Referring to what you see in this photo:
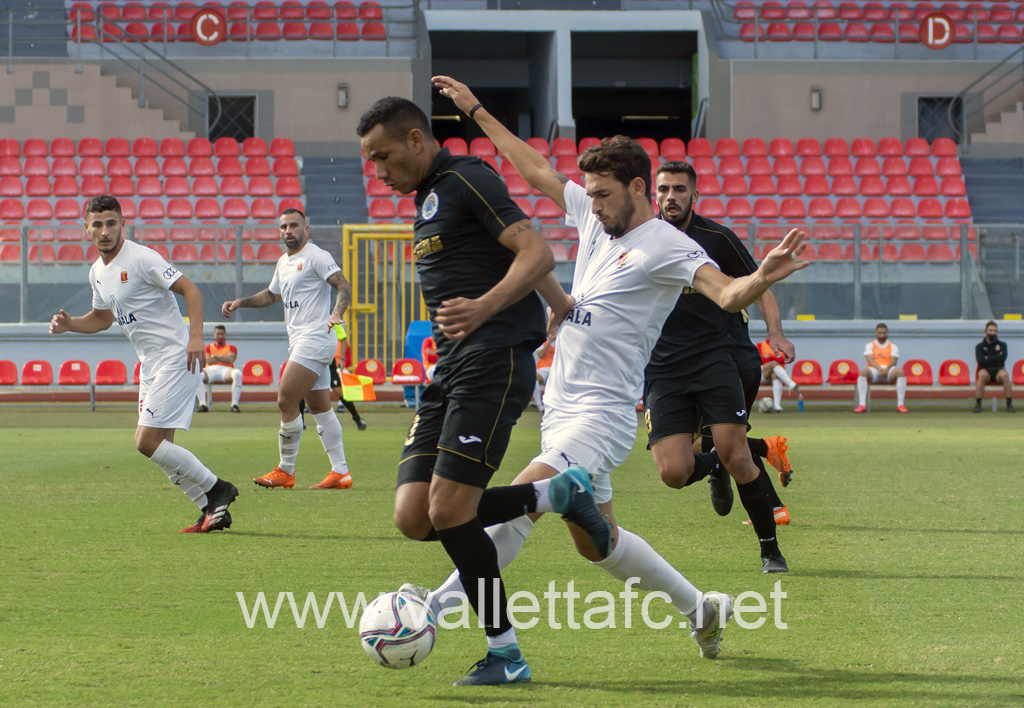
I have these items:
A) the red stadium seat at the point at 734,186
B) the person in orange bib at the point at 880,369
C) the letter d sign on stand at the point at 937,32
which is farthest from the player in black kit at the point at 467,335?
the letter d sign on stand at the point at 937,32

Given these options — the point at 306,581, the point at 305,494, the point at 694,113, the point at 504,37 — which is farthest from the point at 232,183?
the point at 306,581

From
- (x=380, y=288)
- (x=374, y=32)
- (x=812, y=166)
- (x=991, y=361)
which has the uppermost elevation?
(x=374, y=32)

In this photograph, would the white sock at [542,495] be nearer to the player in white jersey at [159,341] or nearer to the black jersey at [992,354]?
the player in white jersey at [159,341]

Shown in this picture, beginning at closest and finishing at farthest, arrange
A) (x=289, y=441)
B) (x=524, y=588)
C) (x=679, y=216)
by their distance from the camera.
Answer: (x=524, y=588), (x=679, y=216), (x=289, y=441)

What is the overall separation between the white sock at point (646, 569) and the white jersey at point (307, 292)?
533cm

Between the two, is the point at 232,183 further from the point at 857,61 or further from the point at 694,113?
the point at 857,61

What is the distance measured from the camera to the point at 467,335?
147 inches

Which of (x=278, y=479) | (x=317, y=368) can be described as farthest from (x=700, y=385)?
(x=278, y=479)

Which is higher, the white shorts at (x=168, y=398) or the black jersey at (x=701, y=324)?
the black jersey at (x=701, y=324)

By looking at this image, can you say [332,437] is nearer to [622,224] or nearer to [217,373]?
[622,224]

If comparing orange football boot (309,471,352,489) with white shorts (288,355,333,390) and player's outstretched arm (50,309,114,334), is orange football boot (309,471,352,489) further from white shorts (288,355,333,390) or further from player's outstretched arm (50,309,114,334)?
player's outstretched arm (50,309,114,334)

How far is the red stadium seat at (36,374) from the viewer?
19.4 m

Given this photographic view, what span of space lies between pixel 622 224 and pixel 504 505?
3.84 feet

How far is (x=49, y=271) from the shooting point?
803 inches
